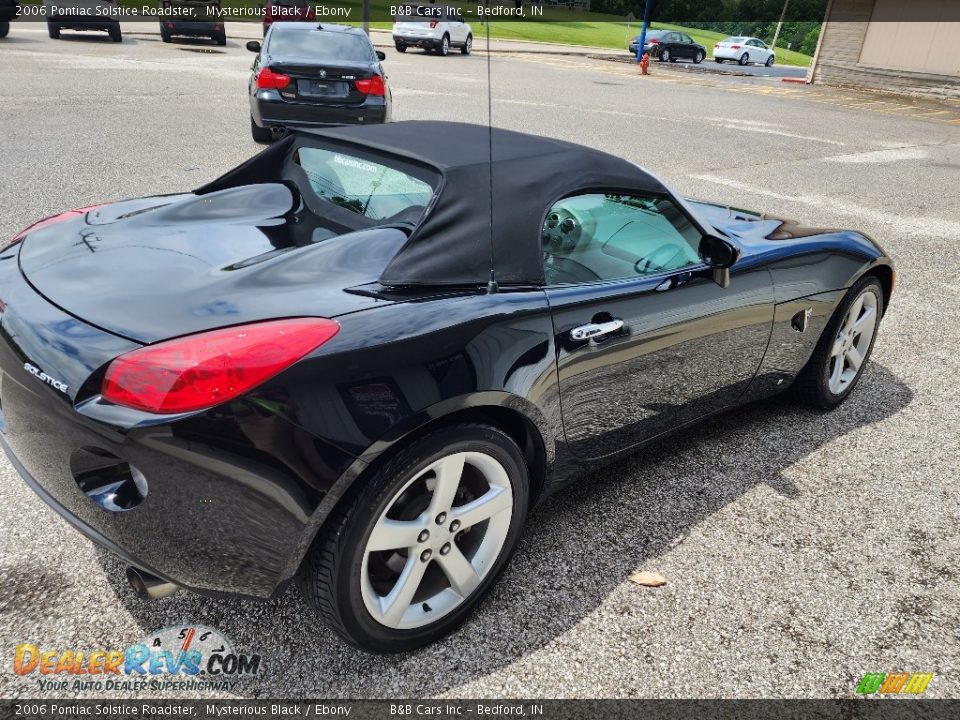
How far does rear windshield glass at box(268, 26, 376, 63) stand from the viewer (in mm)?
9977

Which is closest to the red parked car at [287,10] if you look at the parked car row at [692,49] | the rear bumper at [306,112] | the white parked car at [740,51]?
the parked car row at [692,49]

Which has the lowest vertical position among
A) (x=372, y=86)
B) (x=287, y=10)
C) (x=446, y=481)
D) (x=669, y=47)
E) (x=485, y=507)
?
(x=669, y=47)

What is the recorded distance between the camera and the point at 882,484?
3.34 metres

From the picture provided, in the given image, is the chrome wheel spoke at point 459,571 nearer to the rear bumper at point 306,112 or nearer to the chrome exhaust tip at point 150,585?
the chrome exhaust tip at point 150,585

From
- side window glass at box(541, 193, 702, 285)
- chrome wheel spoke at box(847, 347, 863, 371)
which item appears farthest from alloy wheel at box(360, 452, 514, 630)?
chrome wheel spoke at box(847, 347, 863, 371)

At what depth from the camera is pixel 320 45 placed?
10.3 meters

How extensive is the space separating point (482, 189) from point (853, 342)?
2.46 meters

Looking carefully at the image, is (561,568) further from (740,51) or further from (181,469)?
(740,51)

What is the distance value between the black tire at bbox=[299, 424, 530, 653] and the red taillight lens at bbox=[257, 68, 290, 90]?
8470 millimetres

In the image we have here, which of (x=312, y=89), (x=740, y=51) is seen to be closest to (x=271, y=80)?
(x=312, y=89)

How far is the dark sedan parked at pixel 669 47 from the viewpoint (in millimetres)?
38094

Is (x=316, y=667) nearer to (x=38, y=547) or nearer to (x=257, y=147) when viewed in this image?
(x=38, y=547)

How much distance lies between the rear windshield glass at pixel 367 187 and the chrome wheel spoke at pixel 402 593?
42.4 inches

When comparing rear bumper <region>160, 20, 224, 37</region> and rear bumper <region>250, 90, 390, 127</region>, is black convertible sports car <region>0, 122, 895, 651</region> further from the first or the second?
rear bumper <region>160, 20, 224, 37</region>
